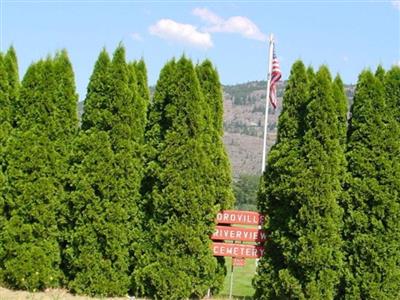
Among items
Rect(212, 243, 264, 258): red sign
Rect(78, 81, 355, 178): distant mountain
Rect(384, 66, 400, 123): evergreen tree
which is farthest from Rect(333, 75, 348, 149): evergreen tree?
Rect(78, 81, 355, 178): distant mountain

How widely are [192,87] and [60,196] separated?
3.25 m

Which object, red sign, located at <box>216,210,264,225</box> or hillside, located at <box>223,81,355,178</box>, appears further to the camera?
hillside, located at <box>223,81,355,178</box>

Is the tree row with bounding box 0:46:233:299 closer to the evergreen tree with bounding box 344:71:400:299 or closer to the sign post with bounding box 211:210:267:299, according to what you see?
the sign post with bounding box 211:210:267:299

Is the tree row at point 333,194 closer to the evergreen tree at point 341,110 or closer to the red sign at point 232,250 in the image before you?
the evergreen tree at point 341,110

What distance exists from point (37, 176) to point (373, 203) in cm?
616

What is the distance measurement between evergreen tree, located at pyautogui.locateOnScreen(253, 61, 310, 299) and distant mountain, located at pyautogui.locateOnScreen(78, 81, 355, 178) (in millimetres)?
88260

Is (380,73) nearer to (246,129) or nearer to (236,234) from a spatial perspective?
(236,234)

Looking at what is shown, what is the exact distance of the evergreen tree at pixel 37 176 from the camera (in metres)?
9.72

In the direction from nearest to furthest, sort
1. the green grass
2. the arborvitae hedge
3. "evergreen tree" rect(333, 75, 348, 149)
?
the arborvitae hedge → "evergreen tree" rect(333, 75, 348, 149) → the green grass

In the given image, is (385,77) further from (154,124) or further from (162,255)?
(162,255)

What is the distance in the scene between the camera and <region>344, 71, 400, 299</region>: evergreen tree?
355 inches

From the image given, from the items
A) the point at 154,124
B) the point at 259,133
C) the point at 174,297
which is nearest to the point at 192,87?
the point at 154,124

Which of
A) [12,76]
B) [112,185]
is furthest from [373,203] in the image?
[12,76]

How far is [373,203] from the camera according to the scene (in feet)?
29.9
